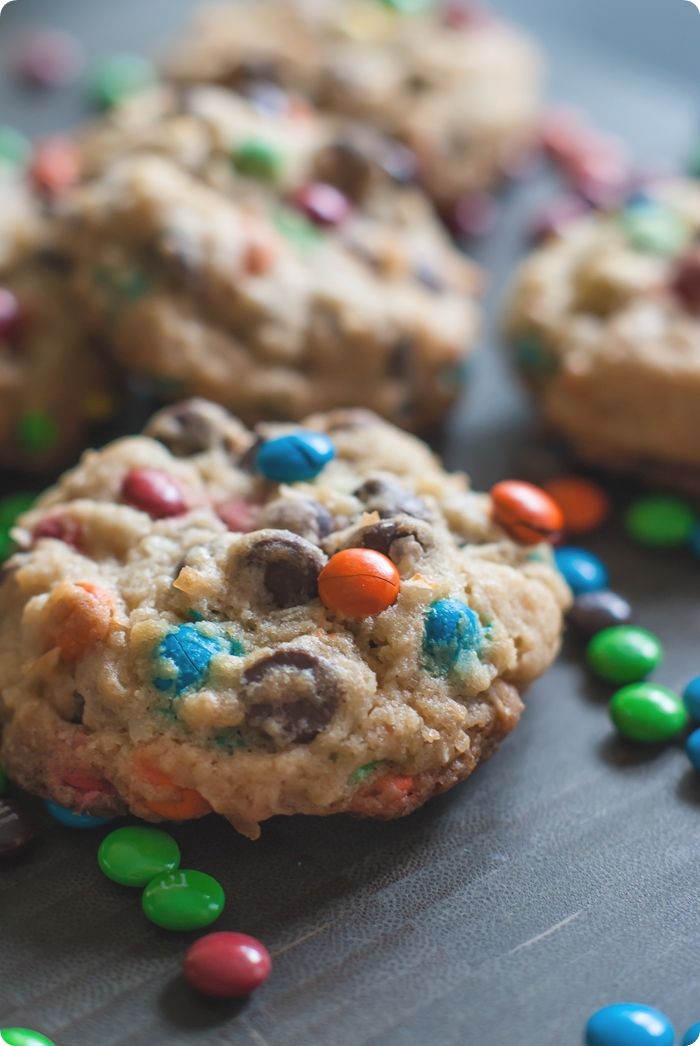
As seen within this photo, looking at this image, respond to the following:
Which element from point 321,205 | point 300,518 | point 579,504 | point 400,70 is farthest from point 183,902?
point 400,70

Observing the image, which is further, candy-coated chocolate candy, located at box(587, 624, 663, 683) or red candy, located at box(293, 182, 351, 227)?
red candy, located at box(293, 182, 351, 227)

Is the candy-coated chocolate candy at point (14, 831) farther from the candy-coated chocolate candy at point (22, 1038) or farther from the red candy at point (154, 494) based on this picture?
the red candy at point (154, 494)

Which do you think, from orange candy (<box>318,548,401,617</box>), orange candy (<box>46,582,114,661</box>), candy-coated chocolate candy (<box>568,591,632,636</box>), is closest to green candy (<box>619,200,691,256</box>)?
candy-coated chocolate candy (<box>568,591,632,636</box>)

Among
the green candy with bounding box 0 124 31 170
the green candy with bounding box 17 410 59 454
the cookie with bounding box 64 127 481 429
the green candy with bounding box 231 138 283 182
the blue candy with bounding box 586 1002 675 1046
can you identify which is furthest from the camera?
the green candy with bounding box 0 124 31 170

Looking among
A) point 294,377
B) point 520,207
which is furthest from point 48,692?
point 520,207

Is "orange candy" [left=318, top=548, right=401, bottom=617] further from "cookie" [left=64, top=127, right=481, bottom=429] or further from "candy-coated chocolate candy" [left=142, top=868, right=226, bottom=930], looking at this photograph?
"cookie" [left=64, top=127, right=481, bottom=429]
